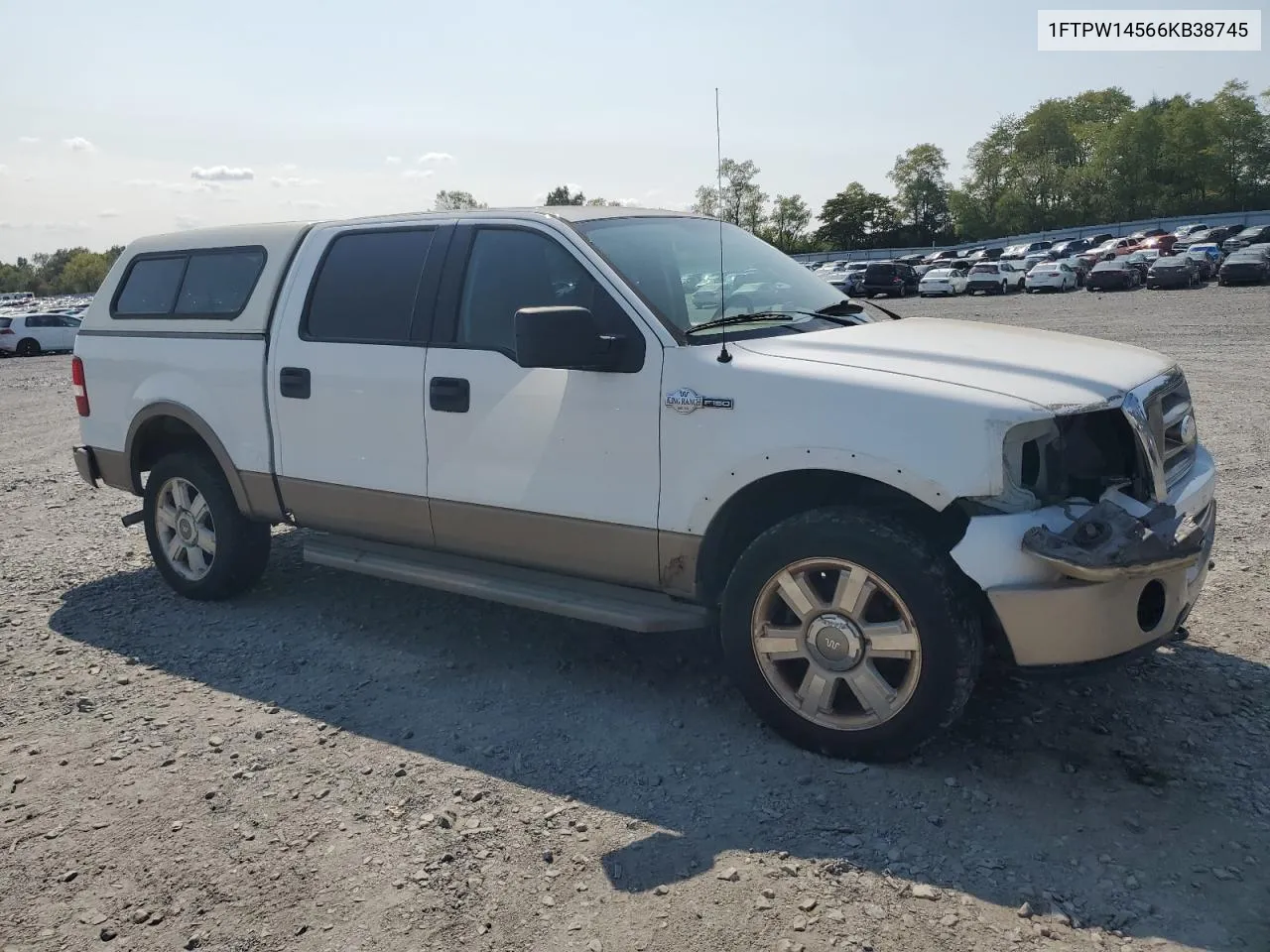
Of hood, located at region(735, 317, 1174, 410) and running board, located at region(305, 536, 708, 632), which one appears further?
running board, located at region(305, 536, 708, 632)

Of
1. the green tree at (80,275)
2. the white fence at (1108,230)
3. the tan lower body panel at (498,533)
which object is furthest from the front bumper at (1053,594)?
the green tree at (80,275)

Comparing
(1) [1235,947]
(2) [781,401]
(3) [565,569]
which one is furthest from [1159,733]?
(3) [565,569]

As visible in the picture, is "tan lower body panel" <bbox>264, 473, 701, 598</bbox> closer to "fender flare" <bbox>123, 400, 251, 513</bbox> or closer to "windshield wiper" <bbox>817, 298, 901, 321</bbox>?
"fender flare" <bbox>123, 400, 251, 513</bbox>

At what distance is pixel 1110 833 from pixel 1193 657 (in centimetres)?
166

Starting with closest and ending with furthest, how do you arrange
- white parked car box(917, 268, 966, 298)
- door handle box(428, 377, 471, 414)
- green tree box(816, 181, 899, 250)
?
1. door handle box(428, 377, 471, 414)
2. white parked car box(917, 268, 966, 298)
3. green tree box(816, 181, 899, 250)

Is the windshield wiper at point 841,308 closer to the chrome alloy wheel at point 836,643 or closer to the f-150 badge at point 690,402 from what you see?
the f-150 badge at point 690,402

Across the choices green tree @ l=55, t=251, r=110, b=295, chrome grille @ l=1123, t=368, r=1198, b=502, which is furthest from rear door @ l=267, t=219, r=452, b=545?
green tree @ l=55, t=251, r=110, b=295

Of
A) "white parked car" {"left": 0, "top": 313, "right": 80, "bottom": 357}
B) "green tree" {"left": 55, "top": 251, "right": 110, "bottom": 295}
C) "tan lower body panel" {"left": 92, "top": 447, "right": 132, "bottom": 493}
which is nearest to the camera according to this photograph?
"tan lower body panel" {"left": 92, "top": 447, "right": 132, "bottom": 493}

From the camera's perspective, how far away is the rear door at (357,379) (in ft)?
15.7

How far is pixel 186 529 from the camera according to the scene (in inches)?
233

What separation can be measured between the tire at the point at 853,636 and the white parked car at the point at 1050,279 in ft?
142

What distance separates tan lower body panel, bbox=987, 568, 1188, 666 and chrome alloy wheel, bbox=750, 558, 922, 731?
330 mm

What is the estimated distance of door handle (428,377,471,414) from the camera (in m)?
4.52

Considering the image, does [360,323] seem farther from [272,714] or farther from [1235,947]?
[1235,947]
